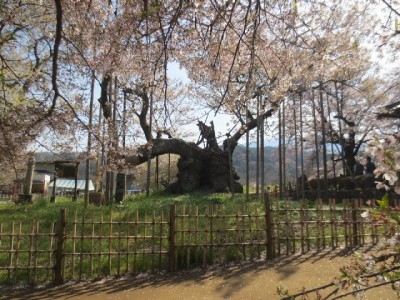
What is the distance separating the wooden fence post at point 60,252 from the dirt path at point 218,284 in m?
0.18

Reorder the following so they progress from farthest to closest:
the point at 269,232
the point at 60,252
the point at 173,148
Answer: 1. the point at 173,148
2. the point at 269,232
3. the point at 60,252

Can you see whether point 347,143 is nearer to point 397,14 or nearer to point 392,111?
point 392,111

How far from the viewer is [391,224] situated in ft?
5.68

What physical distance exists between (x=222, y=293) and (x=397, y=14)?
4.32 meters

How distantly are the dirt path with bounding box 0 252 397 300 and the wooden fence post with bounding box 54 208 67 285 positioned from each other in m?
0.18

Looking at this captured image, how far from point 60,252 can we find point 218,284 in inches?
110

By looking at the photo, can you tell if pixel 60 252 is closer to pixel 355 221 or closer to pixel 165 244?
pixel 165 244

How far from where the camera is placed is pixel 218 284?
5605mm

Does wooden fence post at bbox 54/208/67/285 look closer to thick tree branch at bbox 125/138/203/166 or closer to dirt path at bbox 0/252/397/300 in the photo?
dirt path at bbox 0/252/397/300

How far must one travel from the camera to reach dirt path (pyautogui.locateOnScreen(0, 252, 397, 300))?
5234mm

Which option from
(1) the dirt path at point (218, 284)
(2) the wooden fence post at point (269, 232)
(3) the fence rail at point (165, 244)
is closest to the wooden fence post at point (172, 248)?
(3) the fence rail at point (165, 244)

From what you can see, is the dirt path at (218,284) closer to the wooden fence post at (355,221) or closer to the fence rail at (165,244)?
the fence rail at (165,244)

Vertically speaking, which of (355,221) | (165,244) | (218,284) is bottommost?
(218,284)

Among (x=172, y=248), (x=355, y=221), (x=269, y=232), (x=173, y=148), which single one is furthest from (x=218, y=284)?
(x=173, y=148)
